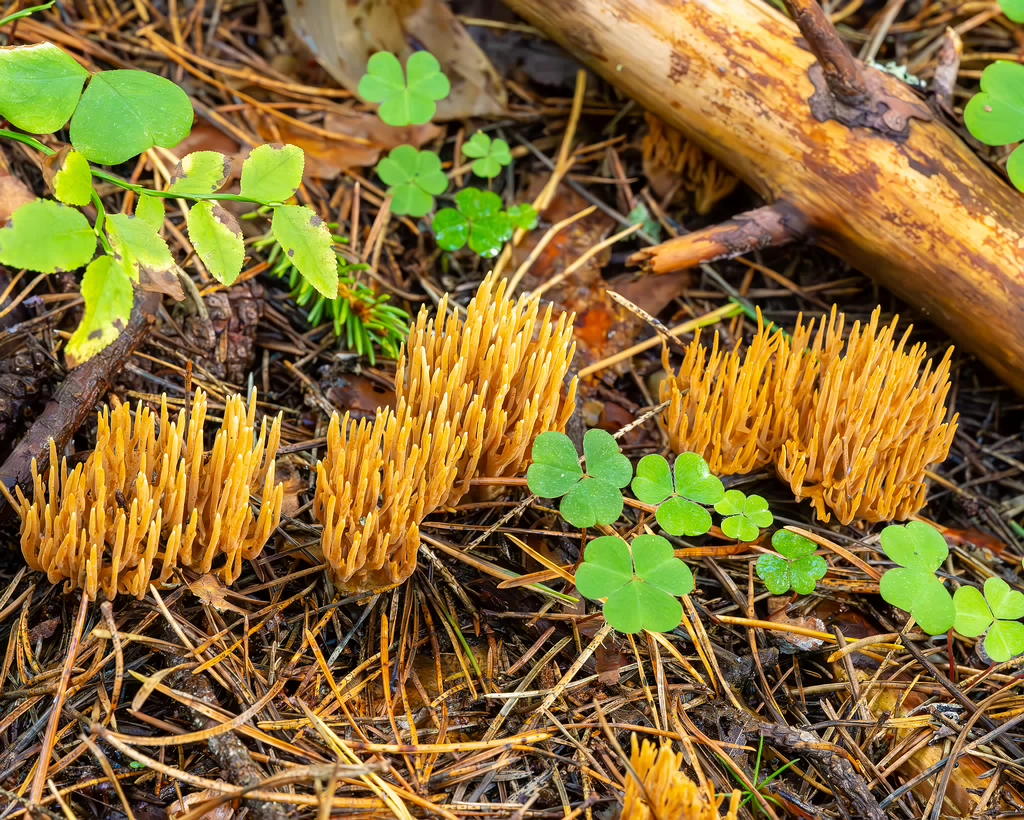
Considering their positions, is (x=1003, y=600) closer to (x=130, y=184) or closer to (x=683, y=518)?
(x=683, y=518)

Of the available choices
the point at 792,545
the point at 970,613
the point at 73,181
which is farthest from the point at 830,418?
the point at 73,181

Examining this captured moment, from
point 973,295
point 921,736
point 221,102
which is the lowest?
point 221,102

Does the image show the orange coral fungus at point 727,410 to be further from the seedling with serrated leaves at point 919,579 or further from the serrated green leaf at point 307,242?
the serrated green leaf at point 307,242

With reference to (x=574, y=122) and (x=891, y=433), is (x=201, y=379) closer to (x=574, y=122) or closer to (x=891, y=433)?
(x=574, y=122)

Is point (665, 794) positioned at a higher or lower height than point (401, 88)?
lower

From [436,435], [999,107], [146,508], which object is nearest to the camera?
[146,508]

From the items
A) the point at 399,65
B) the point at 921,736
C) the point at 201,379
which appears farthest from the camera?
the point at 399,65

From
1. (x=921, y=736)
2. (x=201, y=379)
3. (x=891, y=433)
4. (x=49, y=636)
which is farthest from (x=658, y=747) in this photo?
(x=201, y=379)
